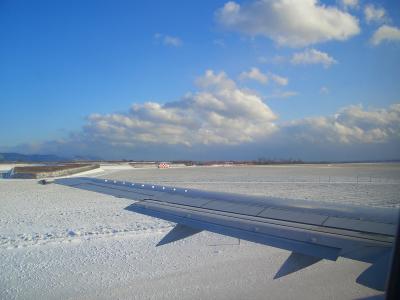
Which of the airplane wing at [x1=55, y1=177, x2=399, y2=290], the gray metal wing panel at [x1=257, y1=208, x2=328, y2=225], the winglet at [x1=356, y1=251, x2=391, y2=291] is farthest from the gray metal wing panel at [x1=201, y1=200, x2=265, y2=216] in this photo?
the winglet at [x1=356, y1=251, x2=391, y2=291]

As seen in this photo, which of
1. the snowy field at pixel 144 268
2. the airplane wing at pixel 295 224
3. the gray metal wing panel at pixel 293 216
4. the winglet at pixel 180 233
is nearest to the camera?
the airplane wing at pixel 295 224

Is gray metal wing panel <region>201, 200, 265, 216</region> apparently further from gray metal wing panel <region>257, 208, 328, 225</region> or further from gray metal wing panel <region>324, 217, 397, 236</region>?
gray metal wing panel <region>324, 217, 397, 236</region>

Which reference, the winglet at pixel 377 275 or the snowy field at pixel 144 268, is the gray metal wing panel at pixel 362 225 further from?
the snowy field at pixel 144 268

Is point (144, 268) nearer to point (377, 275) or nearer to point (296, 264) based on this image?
point (296, 264)

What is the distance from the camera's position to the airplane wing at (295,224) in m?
3.15

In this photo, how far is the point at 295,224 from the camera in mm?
3887

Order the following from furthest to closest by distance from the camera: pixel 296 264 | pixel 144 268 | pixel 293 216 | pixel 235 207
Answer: pixel 144 268, pixel 235 207, pixel 293 216, pixel 296 264

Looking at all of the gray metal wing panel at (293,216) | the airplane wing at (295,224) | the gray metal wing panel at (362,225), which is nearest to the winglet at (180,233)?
the airplane wing at (295,224)

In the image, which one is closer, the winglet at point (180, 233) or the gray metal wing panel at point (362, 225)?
the gray metal wing panel at point (362, 225)

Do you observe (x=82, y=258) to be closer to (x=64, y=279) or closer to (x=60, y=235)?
(x=64, y=279)

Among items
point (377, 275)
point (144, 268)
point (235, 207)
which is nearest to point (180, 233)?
point (235, 207)

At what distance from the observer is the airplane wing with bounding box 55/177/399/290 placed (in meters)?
3.15

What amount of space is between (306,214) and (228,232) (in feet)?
3.12

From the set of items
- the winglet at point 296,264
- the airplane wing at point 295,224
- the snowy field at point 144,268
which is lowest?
the snowy field at point 144,268
